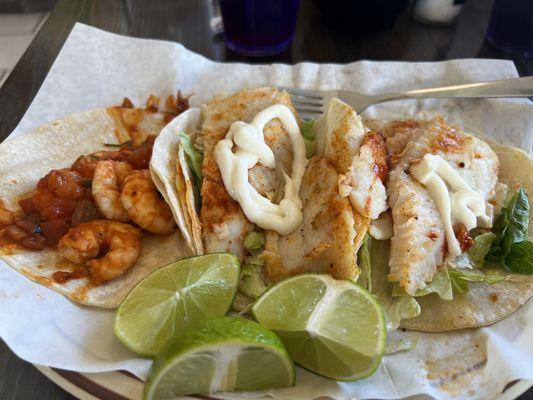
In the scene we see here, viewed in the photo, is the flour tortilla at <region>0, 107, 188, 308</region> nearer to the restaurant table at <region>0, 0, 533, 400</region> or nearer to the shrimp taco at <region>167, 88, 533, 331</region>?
the shrimp taco at <region>167, 88, 533, 331</region>

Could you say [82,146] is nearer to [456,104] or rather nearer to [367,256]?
[367,256]

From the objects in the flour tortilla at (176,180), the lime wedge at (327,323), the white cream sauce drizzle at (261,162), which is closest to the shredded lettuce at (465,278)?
the lime wedge at (327,323)

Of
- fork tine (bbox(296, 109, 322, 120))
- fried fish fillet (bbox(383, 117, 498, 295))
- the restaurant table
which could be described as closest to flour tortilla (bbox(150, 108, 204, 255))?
fork tine (bbox(296, 109, 322, 120))

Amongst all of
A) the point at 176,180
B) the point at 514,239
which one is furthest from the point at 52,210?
the point at 514,239

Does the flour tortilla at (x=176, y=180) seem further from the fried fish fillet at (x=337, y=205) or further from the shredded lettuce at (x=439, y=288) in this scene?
the shredded lettuce at (x=439, y=288)

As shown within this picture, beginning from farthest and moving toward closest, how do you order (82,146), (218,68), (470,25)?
(470,25), (218,68), (82,146)

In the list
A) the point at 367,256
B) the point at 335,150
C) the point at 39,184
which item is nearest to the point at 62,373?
the point at 39,184
